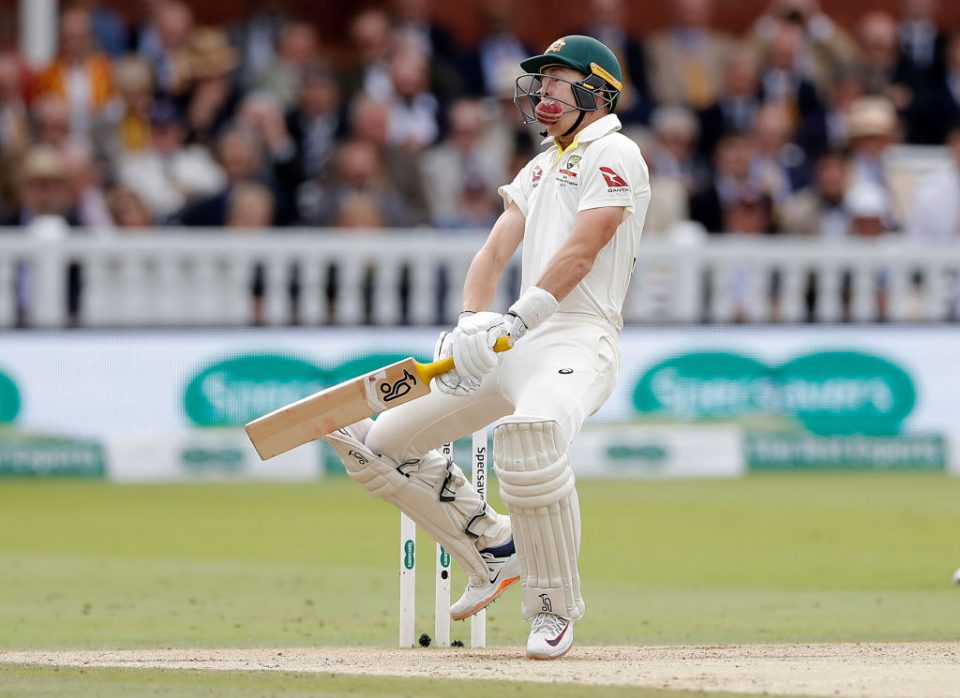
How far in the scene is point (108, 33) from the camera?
14500 millimetres

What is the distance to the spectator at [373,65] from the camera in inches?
554

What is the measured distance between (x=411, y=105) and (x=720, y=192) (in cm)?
242

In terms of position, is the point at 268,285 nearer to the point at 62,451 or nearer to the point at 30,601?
the point at 62,451

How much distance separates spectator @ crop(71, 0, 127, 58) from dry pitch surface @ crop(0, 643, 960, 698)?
8.77 metres

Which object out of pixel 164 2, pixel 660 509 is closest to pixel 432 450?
pixel 660 509

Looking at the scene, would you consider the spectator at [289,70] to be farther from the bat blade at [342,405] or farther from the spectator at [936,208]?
the bat blade at [342,405]

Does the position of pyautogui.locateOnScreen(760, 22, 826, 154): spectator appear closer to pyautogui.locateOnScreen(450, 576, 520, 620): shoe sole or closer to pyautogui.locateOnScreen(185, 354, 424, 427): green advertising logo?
pyautogui.locateOnScreen(185, 354, 424, 427): green advertising logo

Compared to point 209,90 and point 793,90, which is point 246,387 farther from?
point 793,90

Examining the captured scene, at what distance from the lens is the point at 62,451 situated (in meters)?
12.8

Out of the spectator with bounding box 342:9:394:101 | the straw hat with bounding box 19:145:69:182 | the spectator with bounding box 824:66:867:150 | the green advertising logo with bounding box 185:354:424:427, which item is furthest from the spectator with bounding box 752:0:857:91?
the straw hat with bounding box 19:145:69:182

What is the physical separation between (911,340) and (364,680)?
8.71 m

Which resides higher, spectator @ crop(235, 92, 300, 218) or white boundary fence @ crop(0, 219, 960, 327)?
spectator @ crop(235, 92, 300, 218)

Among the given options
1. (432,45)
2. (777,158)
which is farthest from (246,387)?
(777,158)

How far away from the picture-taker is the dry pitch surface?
5.40 metres
